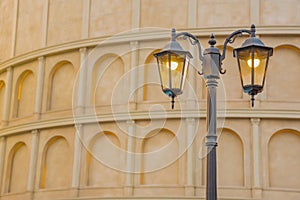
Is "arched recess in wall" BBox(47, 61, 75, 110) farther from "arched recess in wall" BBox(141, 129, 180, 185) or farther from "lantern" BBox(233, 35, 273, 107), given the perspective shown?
"lantern" BBox(233, 35, 273, 107)

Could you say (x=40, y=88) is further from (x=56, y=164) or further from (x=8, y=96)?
(x=56, y=164)

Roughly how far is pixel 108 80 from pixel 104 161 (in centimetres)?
340

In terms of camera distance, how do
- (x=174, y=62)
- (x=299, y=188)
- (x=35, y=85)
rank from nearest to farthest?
(x=174, y=62), (x=299, y=188), (x=35, y=85)

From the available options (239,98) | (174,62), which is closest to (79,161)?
(239,98)

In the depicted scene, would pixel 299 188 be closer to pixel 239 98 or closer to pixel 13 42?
pixel 239 98

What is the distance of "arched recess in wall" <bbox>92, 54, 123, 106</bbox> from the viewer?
80.5 ft

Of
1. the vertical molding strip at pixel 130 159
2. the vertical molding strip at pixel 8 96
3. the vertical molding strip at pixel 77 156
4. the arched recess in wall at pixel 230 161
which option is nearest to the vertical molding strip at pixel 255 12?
the arched recess in wall at pixel 230 161

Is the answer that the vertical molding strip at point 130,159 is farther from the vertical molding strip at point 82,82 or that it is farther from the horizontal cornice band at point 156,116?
the vertical molding strip at point 82,82

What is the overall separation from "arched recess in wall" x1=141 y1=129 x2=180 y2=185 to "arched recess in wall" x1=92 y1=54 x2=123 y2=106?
2323 millimetres

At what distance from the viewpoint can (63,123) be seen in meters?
24.6

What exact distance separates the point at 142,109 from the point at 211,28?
4.11 meters

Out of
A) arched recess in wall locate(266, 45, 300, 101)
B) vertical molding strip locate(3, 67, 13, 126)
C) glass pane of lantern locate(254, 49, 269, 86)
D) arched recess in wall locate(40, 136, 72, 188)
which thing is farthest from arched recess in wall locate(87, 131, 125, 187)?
glass pane of lantern locate(254, 49, 269, 86)

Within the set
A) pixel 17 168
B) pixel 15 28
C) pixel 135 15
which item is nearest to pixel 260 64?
pixel 135 15

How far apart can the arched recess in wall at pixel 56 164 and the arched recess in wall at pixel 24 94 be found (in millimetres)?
2210
